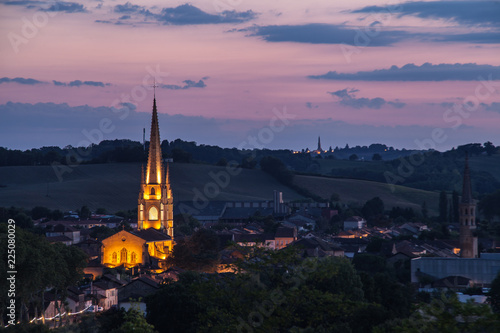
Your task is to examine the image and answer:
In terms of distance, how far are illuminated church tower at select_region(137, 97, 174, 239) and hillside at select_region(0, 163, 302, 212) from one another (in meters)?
37.9

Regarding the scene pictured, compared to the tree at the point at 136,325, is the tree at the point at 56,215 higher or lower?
lower

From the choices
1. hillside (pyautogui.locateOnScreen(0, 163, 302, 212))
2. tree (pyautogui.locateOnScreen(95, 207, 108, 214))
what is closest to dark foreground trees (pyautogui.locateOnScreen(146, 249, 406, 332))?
hillside (pyautogui.locateOnScreen(0, 163, 302, 212))

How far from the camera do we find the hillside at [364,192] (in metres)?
159

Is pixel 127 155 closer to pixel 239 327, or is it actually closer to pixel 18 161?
pixel 18 161

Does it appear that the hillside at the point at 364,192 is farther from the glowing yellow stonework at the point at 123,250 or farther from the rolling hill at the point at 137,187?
the glowing yellow stonework at the point at 123,250

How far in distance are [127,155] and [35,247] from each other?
129773mm

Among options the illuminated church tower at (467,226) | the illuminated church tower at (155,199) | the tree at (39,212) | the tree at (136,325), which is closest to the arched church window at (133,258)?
the illuminated church tower at (155,199)

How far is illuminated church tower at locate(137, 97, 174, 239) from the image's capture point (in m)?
93.0

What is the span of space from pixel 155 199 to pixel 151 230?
315 inches

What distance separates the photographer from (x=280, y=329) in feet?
83.3

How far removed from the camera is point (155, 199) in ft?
309

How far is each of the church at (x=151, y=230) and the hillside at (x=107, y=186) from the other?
125 feet

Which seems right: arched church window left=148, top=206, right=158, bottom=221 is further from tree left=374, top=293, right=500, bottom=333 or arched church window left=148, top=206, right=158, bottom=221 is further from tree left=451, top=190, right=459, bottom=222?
tree left=374, top=293, right=500, bottom=333

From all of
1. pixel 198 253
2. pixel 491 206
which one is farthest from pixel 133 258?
pixel 491 206
